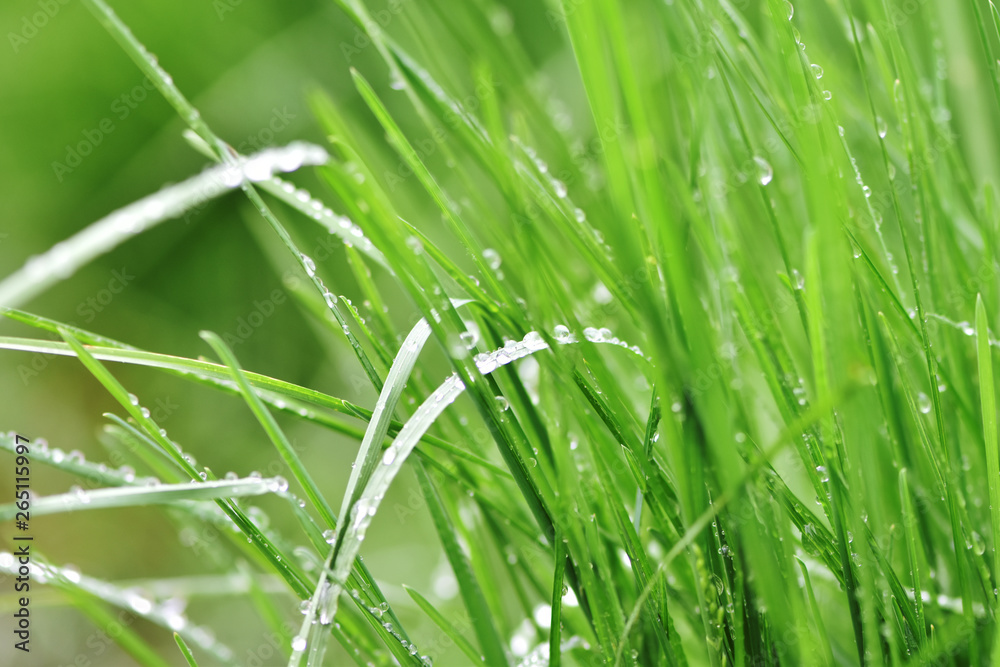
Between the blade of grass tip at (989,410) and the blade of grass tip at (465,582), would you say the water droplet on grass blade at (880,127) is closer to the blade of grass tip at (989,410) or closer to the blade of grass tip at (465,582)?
the blade of grass tip at (989,410)

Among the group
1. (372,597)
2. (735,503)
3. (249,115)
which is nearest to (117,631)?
(372,597)

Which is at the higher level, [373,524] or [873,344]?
[373,524]

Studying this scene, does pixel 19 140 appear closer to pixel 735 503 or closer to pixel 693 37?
pixel 693 37

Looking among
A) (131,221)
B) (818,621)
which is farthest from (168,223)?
(818,621)

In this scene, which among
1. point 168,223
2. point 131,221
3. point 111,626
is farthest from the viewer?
point 168,223

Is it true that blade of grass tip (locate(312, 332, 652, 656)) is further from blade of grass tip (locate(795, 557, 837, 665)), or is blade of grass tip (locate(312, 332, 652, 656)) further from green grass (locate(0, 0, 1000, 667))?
blade of grass tip (locate(795, 557, 837, 665))

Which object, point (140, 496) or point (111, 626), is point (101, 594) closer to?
point (111, 626)
